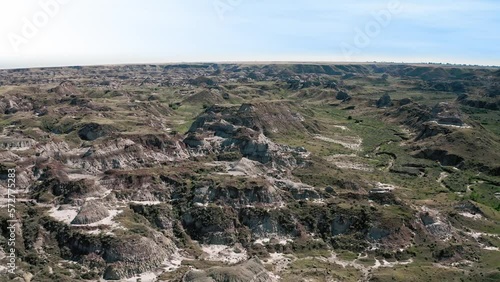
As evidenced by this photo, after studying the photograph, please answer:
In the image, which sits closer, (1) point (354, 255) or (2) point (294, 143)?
(1) point (354, 255)

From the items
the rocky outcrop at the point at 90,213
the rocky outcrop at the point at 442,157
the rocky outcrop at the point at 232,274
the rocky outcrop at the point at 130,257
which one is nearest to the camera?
the rocky outcrop at the point at 232,274

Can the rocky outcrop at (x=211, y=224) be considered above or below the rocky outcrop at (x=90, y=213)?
below

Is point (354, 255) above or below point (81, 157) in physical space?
below

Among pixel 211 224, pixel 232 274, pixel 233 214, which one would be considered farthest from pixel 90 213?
pixel 232 274

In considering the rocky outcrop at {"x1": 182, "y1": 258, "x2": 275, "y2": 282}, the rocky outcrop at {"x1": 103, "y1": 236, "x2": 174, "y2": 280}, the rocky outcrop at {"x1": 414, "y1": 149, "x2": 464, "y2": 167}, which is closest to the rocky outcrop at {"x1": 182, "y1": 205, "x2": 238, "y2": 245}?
the rocky outcrop at {"x1": 103, "y1": 236, "x2": 174, "y2": 280}

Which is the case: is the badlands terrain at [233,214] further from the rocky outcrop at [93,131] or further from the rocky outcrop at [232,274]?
the rocky outcrop at [93,131]

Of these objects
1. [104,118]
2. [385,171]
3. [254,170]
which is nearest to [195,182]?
[254,170]

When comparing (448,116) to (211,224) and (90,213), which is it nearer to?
(211,224)

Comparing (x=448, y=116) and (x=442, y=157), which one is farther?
(x=448, y=116)

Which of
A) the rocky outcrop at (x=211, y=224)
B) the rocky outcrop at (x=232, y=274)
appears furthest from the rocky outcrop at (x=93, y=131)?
the rocky outcrop at (x=232, y=274)

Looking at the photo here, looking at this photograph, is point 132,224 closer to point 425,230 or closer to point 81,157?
point 81,157

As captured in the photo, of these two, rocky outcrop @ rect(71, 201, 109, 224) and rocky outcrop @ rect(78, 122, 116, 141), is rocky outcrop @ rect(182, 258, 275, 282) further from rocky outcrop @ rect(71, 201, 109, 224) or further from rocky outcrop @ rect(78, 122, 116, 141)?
rocky outcrop @ rect(78, 122, 116, 141)
